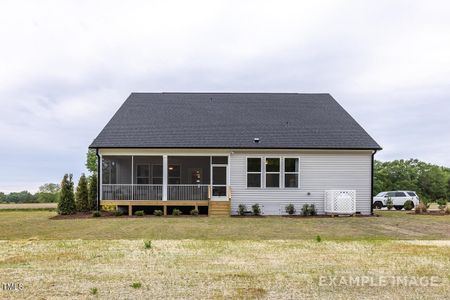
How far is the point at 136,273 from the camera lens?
6.78 metres

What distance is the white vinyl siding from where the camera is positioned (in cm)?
2045

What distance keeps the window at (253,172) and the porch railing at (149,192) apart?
210cm

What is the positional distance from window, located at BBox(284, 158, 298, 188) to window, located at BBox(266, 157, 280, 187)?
15.2 inches

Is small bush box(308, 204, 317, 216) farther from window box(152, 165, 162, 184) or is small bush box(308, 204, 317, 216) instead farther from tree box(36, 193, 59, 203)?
tree box(36, 193, 59, 203)

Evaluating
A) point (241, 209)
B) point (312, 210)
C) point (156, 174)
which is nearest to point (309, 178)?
point (312, 210)

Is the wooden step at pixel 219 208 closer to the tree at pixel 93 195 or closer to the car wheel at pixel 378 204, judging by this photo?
the tree at pixel 93 195

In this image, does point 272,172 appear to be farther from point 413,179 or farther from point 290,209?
point 413,179

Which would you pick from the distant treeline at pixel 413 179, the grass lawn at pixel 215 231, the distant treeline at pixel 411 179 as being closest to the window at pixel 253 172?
the grass lawn at pixel 215 231

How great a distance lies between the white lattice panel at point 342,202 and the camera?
19.9 meters

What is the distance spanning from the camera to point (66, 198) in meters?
20.0

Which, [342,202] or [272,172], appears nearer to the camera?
[342,202]

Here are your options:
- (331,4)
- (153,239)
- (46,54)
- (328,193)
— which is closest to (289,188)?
(328,193)

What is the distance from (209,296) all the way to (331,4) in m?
13.6

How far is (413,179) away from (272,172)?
3248 centimetres
